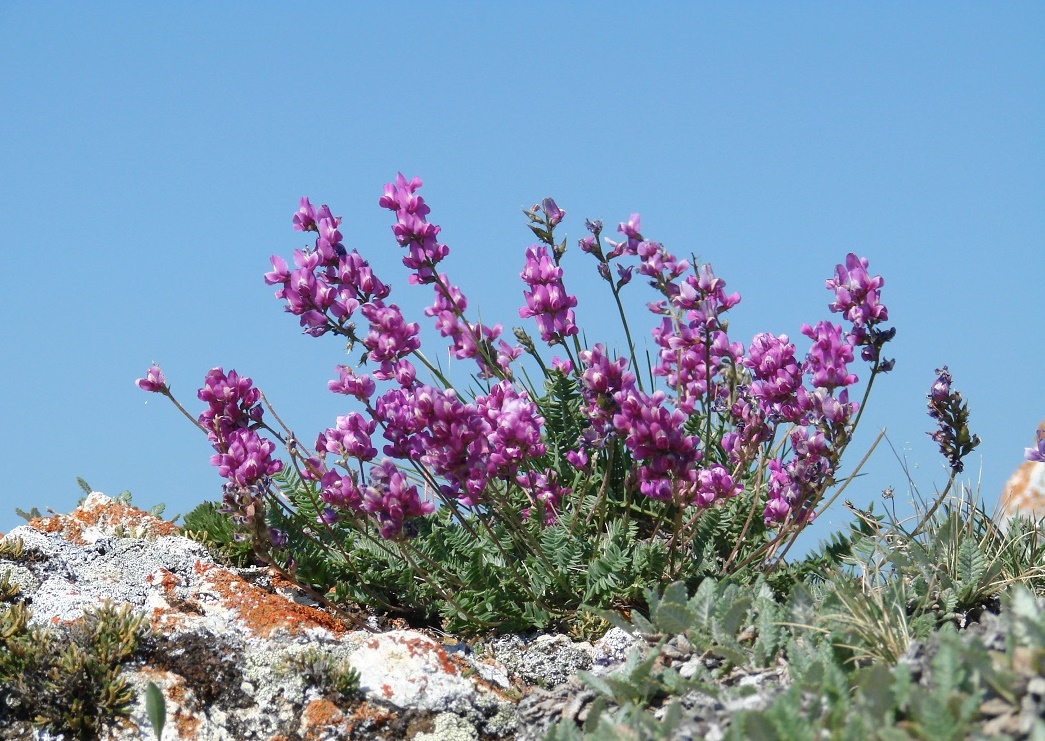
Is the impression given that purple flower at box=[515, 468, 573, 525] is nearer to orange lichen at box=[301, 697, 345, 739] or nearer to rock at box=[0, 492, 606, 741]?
rock at box=[0, 492, 606, 741]

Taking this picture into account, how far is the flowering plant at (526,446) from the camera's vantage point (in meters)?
4.59

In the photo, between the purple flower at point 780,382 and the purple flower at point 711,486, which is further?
the purple flower at point 780,382

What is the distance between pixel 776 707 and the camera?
8.02 ft

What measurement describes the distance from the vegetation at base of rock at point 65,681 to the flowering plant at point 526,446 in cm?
84

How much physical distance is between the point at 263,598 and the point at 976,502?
350 cm

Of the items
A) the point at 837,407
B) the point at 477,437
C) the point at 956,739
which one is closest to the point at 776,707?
the point at 956,739

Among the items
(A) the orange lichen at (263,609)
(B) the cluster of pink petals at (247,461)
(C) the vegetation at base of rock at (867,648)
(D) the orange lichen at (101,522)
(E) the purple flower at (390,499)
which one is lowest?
(C) the vegetation at base of rock at (867,648)

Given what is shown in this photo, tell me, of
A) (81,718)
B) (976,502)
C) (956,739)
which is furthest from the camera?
(976,502)

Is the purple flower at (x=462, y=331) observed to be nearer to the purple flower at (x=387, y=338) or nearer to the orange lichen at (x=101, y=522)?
the purple flower at (x=387, y=338)

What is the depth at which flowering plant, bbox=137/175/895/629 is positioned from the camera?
15.1ft

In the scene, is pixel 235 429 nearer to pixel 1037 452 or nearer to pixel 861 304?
pixel 861 304

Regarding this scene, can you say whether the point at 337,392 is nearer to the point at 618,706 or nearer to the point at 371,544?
the point at 371,544

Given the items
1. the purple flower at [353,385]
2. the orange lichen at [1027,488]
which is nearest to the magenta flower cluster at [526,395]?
the purple flower at [353,385]

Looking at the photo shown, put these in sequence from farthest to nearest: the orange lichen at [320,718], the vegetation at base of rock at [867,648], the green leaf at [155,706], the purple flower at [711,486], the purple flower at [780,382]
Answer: the purple flower at [780,382]
the purple flower at [711,486]
the orange lichen at [320,718]
the green leaf at [155,706]
the vegetation at base of rock at [867,648]
